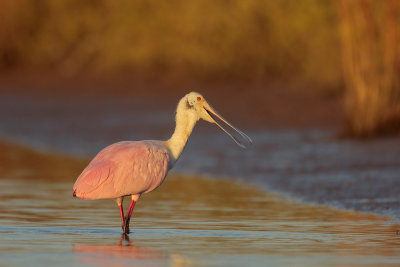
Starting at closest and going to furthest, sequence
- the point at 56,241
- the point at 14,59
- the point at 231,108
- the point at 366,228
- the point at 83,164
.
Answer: the point at 56,241 → the point at 366,228 → the point at 83,164 → the point at 231,108 → the point at 14,59

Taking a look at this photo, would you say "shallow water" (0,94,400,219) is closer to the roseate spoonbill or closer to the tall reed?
the tall reed

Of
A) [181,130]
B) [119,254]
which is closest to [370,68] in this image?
[181,130]

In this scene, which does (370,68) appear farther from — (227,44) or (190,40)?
(190,40)

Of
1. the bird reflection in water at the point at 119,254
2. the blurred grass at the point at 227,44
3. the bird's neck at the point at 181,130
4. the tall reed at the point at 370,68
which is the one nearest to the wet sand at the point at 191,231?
the bird reflection in water at the point at 119,254

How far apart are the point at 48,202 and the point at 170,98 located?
14.5 m

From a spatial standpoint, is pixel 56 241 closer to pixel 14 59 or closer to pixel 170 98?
pixel 170 98

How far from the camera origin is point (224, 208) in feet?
35.4

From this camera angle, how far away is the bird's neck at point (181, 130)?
380 inches

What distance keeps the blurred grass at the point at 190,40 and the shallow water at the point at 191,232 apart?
39.4ft

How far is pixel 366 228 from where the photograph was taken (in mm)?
9211

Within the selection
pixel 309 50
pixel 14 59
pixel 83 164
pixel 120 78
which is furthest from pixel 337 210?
pixel 14 59

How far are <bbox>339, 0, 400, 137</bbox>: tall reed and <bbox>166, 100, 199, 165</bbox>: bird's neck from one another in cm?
659

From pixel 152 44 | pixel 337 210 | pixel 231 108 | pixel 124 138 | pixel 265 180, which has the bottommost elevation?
pixel 337 210

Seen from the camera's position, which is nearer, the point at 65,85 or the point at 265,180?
the point at 265,180
